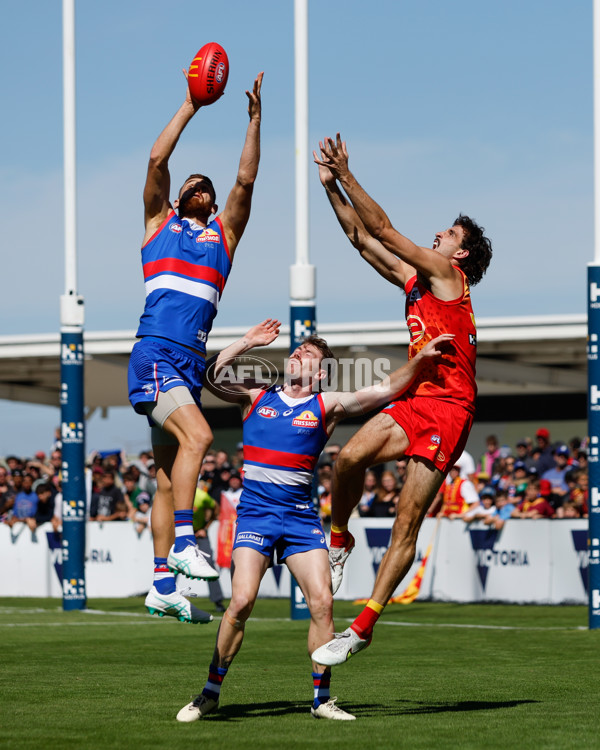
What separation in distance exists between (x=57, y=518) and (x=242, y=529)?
13.9 m

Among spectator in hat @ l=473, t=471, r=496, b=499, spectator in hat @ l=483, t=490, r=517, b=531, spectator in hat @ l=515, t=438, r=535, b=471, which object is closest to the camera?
spectator in hat @ l=483, t=490, r=517, b=531

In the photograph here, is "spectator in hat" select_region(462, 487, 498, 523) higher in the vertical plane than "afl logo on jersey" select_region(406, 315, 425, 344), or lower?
lower

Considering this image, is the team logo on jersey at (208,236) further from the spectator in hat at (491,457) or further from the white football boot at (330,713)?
the spectator in hat at (491,457)

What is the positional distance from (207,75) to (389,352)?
53.9 feet

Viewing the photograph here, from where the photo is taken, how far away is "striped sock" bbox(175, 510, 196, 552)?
8172mm

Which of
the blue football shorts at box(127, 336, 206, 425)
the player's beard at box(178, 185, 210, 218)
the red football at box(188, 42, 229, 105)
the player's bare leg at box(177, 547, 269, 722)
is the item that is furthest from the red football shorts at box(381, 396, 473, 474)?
the red football at box(188, 42, 229, 105)

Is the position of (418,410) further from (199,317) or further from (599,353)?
(599,353)

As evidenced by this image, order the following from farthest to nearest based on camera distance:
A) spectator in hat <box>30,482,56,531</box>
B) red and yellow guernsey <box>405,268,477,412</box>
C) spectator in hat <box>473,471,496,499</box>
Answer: spectator in hat <box>30,482,56,531</box> → spectator in hat <box>473,471,496,499</box> → red and yellow guernsey <box>405,268,477,412</box>

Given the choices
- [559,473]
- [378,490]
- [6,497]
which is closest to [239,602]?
[378,490]

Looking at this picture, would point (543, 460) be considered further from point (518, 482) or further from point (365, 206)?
point (365, 206)

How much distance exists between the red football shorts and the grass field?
1691 mm

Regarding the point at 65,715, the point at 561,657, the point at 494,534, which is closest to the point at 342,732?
the point at 65,715

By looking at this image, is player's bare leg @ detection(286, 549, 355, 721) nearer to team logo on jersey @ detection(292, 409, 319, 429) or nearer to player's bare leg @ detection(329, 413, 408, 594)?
player's bare leg @ detection(329, 413, 408, 594)

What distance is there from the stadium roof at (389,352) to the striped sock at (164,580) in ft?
51.2
